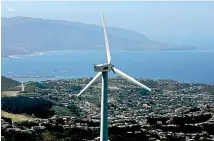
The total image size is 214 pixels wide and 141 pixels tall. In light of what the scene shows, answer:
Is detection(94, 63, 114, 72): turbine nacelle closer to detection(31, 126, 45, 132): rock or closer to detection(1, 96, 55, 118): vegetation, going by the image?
detection(31, 126, 45, 132): rock

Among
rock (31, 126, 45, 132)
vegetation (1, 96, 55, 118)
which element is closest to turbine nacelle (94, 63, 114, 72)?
rock (31, 126, 45, 132)

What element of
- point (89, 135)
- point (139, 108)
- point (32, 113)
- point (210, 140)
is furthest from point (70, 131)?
point (139, 108)

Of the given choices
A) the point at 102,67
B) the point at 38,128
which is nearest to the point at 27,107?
the point at 38,128

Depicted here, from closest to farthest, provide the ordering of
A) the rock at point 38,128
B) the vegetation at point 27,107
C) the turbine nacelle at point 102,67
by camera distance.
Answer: the turbine nacelle at point 102,67, the rock at point 38,128, the vegetation at point 27,107

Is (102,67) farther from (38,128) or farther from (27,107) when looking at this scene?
(27,107)

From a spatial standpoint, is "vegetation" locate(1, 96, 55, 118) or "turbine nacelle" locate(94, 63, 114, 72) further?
"vegetation" locate(1, 96, 55, 118)

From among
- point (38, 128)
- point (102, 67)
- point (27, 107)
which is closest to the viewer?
point (102, 67)

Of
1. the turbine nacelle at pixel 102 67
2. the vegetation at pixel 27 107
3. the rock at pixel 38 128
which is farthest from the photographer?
the vegetation at pixel 27 107

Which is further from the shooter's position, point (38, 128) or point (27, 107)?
point (27, 107)

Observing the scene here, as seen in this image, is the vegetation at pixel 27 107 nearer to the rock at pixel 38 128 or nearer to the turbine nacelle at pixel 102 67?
the rock at pixel 38 128

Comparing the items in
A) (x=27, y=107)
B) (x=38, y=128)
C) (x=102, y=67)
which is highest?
(x=27, y=107)

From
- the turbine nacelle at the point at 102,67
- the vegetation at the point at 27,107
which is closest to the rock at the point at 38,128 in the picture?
the vegetation at the point at 27,107

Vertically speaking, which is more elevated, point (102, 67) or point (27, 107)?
point (27, 107)

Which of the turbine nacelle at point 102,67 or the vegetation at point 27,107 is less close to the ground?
the vegetation at point 27,107
